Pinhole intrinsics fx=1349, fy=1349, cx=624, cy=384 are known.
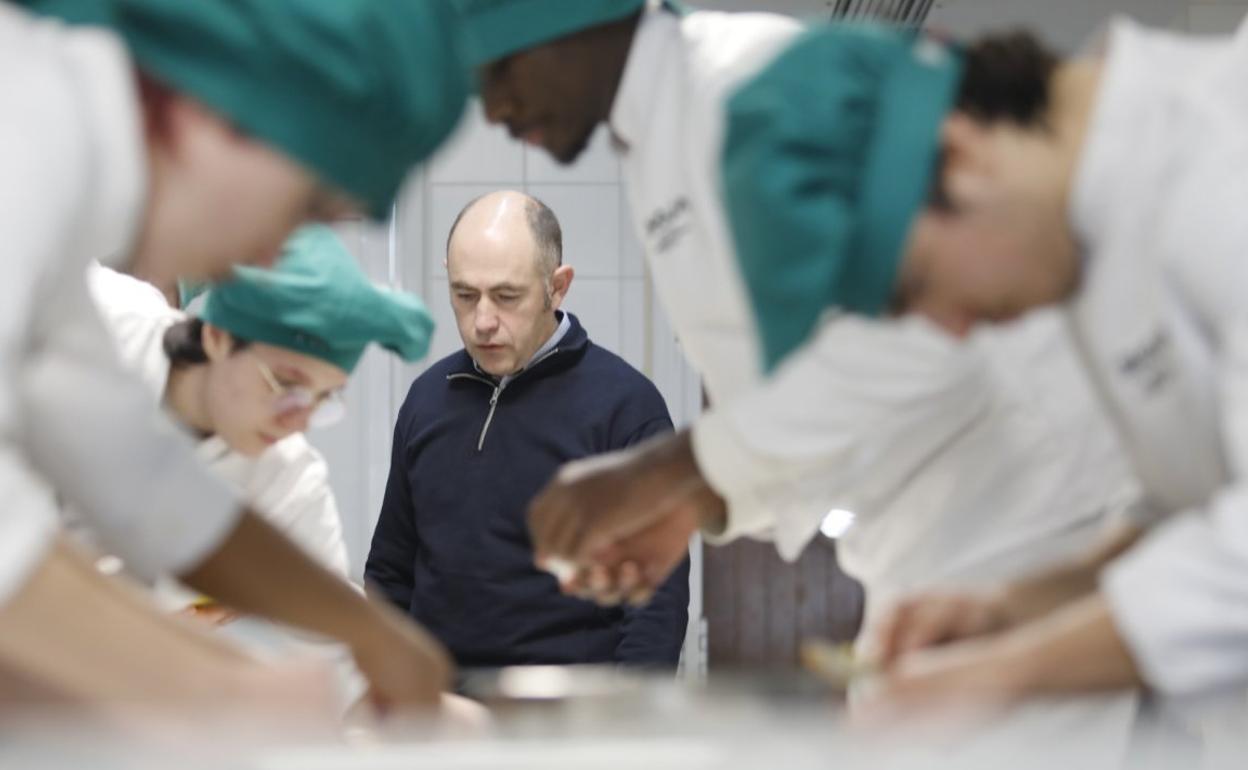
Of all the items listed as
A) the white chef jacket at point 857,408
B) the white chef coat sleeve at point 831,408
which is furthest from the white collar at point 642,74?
the white chef coat sleeve at point 831,408

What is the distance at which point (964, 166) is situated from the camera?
2.35ft

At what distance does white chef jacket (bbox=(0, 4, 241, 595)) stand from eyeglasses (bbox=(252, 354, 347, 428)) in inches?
23.5

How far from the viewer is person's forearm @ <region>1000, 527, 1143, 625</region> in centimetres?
88

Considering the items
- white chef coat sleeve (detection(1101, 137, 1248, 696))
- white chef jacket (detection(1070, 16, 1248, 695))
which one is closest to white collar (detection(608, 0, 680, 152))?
white chef jacket (detection(1070, 16, 1248, 695))

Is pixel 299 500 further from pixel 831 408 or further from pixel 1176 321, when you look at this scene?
pixel 1176 321

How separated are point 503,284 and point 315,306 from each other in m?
0.71

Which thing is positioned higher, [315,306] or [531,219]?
[315,306]

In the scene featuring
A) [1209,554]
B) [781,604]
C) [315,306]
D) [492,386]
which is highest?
[1209,554]

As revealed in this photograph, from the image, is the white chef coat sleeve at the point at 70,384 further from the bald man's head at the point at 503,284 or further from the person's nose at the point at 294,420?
the bald man's head at the point at 503,284

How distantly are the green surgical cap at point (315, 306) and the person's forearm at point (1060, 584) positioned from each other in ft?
2.39

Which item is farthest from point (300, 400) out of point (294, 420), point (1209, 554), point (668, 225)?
point (1209, 554)

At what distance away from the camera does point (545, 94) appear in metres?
1.07

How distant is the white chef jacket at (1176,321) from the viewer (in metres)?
0.65

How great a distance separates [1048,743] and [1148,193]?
1.22 feet
